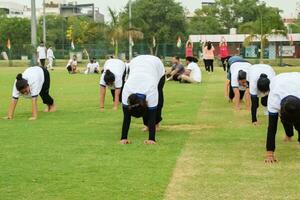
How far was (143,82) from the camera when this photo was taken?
9.30m

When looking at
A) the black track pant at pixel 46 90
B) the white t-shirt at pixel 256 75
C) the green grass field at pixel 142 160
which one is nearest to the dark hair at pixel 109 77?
the green grass field at pixel 142 160

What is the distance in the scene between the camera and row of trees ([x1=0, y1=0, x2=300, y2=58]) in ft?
153

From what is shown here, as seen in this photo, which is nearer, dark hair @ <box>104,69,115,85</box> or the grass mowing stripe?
the grass mowing stripe

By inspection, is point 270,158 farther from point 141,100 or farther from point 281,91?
point 141,100

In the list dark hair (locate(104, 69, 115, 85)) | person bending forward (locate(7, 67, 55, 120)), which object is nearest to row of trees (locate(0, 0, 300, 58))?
dark hair (locate(104, 69, 115, 85))

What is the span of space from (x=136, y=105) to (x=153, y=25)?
221ft

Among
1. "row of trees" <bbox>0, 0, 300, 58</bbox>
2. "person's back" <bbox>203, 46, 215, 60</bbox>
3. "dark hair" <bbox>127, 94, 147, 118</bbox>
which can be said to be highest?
"row of trees" <bbox>0, 0, 300, 58</bbox>

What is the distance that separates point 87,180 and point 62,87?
15.6 m

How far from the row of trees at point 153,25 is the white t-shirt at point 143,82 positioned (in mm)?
33537

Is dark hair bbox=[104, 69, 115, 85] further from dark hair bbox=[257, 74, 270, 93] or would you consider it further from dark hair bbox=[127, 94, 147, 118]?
dark hair bbox=[127, 94, 147, 118]

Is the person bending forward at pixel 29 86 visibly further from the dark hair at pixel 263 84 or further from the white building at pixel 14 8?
the white building at pixel 14 8

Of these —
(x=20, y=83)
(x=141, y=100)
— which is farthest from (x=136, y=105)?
(x=20, y=83)

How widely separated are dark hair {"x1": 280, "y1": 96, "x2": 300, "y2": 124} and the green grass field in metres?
0.66

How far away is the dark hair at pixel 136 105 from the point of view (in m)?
8.79
